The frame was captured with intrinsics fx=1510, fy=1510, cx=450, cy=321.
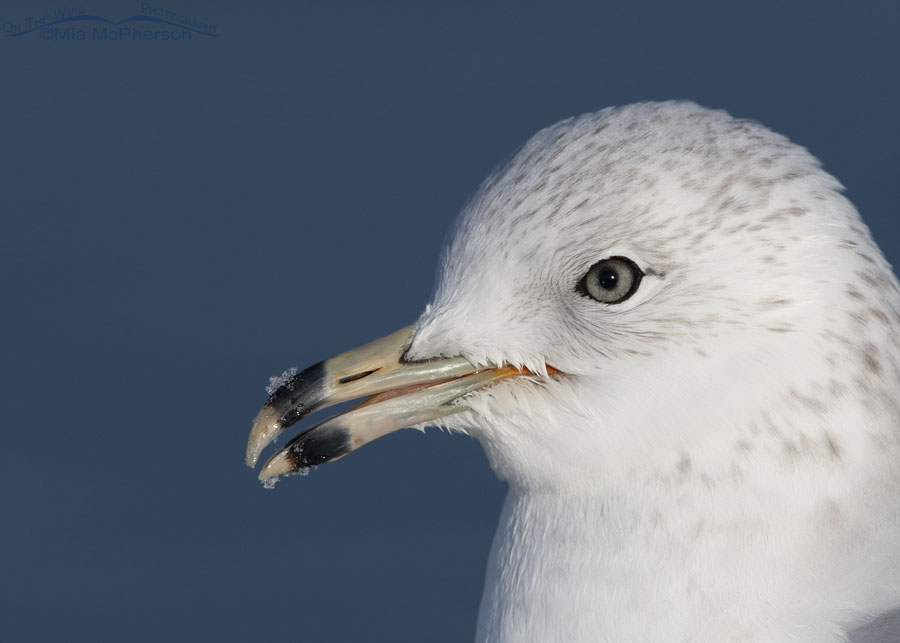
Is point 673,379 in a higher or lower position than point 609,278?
lower

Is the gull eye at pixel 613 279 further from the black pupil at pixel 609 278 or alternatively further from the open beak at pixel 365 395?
the open beak at pixel 365 395

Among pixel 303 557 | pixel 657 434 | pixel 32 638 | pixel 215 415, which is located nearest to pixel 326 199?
pixel 215 415

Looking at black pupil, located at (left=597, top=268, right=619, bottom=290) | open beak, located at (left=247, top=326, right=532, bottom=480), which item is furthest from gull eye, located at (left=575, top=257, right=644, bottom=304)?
open beak, located at (left=247, top=326, right=532, bottom=480)

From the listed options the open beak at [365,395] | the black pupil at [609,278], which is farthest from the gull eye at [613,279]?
the open beak at [365,395]

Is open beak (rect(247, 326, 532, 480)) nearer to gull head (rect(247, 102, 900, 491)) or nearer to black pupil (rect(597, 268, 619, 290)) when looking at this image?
gull head (rect(247, 102, 900, 491))

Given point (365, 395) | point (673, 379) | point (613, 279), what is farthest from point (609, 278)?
point (365, 395)

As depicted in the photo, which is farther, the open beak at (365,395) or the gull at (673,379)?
the open beak at (365,395)

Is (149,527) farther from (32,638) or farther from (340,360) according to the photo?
(340,360)

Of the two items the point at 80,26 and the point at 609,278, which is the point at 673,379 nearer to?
the point at 609,278
